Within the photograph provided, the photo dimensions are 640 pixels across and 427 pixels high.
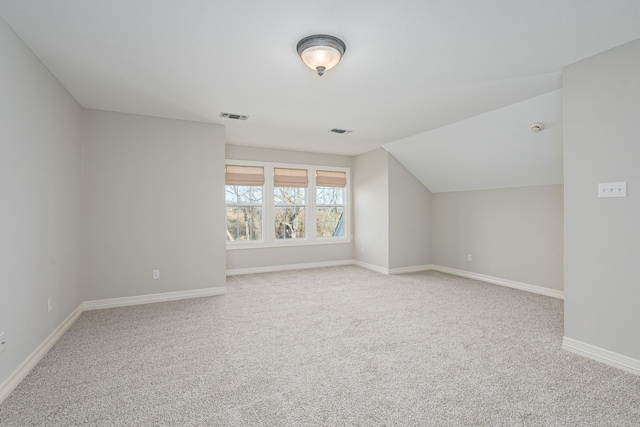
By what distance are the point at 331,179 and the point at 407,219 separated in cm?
175

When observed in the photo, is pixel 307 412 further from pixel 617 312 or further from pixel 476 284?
pixel 476 284

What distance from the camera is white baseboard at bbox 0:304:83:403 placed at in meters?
2.09

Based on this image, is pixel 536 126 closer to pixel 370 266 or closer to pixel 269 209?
pixel 370 266

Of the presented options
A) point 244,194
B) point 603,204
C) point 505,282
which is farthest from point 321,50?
point 505,282

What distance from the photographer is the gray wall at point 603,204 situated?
2365 mm

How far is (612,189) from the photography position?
96.8 inches

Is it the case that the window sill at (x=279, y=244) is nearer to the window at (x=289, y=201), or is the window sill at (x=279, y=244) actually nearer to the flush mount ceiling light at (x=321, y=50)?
the window at (x=289, y=201)

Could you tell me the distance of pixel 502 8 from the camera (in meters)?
1.97

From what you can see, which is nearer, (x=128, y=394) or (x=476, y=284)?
(x=128, y=394)

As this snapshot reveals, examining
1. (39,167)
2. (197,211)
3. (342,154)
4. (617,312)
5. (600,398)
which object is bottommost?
(600,398)

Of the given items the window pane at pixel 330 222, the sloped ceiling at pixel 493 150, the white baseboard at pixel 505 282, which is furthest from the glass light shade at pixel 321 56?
the window pane at pixel 330 222

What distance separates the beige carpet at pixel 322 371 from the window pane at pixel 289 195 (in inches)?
107

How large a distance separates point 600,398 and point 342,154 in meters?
5.43

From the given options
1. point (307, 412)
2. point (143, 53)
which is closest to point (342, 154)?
point (143, 53)
